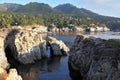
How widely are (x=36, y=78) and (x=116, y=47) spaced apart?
23.1 meters

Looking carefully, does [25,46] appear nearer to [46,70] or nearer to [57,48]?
[46,70]

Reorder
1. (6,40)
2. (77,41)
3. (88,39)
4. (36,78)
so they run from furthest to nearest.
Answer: (6,40)
(77,41)
(88,39)
(36,78)

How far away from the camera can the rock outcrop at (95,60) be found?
52.6 m

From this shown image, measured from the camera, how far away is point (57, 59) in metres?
99.7

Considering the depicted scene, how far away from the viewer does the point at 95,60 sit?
60062 mm

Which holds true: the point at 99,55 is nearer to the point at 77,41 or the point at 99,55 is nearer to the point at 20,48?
the point at 77,41

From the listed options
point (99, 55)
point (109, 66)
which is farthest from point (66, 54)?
point (109, 66)

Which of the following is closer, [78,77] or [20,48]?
[78,77]

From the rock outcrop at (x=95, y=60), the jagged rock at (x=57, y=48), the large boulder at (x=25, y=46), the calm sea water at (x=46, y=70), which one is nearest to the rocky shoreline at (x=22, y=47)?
the large boulder at (x=25, y=46)

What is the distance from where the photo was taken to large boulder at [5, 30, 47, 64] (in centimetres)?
8935

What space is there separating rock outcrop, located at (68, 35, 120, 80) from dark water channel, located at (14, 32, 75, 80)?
2.91m

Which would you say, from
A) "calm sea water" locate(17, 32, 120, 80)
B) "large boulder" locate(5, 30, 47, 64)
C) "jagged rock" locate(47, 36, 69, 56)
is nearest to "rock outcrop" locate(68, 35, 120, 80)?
"calm sea water" locate(17, 32, 120, 80)

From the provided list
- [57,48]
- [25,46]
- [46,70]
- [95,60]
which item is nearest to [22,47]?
[25,46]

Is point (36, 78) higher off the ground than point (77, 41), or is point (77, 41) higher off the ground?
point (77, 41)
